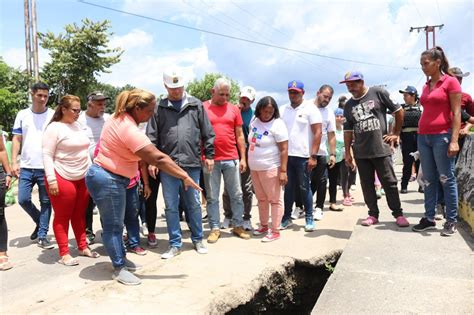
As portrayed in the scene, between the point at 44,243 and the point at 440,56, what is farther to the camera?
the point at 44,243

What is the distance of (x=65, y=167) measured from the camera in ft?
13.1

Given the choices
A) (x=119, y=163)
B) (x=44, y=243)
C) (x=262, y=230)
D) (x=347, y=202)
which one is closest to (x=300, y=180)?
(x=262, y=230)

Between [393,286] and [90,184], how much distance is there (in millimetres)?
2487

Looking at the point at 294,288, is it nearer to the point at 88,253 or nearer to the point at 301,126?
the point at 301,126

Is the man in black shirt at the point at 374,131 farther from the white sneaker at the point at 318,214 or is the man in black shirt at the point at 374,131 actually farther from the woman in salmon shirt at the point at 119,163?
the woman in salmon shirt at the point at 119,163

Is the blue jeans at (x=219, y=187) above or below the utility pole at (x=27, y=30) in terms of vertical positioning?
below

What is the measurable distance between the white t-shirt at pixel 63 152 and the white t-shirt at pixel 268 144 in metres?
1.87

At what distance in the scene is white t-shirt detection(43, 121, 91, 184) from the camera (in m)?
3.94

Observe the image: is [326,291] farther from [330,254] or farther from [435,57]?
[435,57]

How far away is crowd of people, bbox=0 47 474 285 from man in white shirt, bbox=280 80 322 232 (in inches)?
0.5

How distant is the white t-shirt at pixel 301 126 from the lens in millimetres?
5008

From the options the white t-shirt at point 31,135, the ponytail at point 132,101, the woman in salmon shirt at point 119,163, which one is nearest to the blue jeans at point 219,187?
the woman in salmon shirt at point 119,163

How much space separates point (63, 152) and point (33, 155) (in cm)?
96

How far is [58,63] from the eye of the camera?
19.3 m
